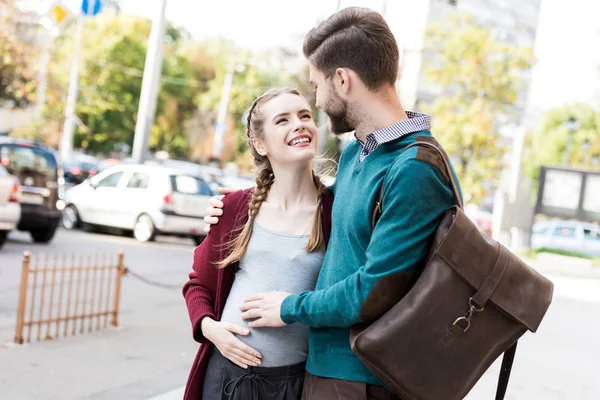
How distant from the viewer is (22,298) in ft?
22.6

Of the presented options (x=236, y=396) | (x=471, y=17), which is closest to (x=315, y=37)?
(x=236, y=396)

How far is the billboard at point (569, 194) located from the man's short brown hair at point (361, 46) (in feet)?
73.4

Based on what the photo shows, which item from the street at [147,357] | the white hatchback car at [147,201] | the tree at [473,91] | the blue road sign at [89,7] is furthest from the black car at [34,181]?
the tree at [473,91]

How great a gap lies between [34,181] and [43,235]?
1011 millimetres

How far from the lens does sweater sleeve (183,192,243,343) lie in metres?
2.89

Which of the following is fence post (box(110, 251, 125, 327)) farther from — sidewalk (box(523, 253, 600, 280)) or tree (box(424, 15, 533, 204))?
tree (box(424, 15, 533, 204))

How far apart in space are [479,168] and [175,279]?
16838 mm

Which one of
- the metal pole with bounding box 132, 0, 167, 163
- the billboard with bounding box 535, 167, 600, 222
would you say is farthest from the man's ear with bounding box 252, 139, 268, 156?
the billboard with bounding box 535, 167, 600, 222

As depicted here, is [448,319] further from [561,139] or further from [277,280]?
[561,139]

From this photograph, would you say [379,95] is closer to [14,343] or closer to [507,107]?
[14,343]

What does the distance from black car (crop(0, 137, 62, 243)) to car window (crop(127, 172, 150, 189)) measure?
284cm

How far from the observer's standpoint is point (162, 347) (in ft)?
25.1

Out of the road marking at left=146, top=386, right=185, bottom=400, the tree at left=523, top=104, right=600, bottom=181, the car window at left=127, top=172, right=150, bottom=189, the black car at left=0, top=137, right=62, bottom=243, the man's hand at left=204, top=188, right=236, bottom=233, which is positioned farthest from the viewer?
the tree at left=523, top=104, right=600, bottom=181

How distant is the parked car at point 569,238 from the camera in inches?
1171
